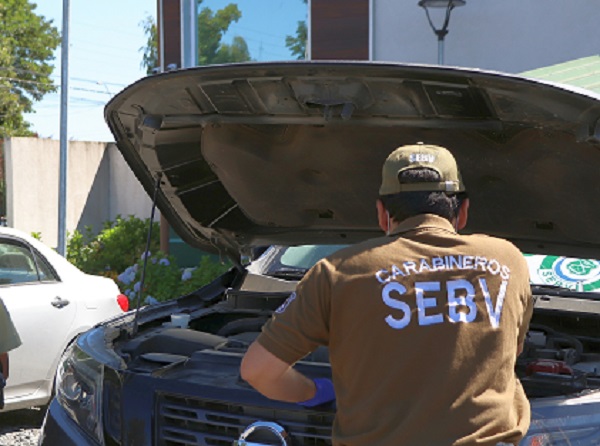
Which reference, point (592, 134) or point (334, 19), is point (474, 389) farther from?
point (334, 19)

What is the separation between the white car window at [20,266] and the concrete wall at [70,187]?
1054 cm

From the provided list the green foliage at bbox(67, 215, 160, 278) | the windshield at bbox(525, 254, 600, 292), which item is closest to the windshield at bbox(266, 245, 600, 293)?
the windshield at bbox(525, 254, 600, 292)

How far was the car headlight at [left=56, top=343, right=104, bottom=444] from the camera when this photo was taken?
345 cm

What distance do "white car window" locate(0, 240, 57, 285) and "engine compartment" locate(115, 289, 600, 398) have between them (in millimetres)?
2344

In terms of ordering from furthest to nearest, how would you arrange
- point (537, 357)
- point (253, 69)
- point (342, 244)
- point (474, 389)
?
point (342, 244), point (537, 357), point (253, 69), point (474, 389)

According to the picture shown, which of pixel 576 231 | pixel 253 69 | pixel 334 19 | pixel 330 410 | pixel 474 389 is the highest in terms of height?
pixel 334 19

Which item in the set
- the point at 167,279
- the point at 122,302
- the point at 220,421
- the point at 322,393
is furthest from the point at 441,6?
the point at 322,393

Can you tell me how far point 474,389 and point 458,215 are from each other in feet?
1.62

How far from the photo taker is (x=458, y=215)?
2.62 metres

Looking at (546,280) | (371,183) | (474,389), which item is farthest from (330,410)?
(546,280)

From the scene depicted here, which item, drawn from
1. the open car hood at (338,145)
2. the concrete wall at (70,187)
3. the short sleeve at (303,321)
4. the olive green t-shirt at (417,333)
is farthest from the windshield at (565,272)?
the concrete wall at (70,187)

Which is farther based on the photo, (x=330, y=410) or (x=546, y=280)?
(x=546, y=280)

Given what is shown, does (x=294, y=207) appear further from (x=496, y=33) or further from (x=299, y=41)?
(x=299, y=41)

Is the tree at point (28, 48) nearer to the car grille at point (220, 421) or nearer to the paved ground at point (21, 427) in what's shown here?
the paved ground at point (21, 427)
